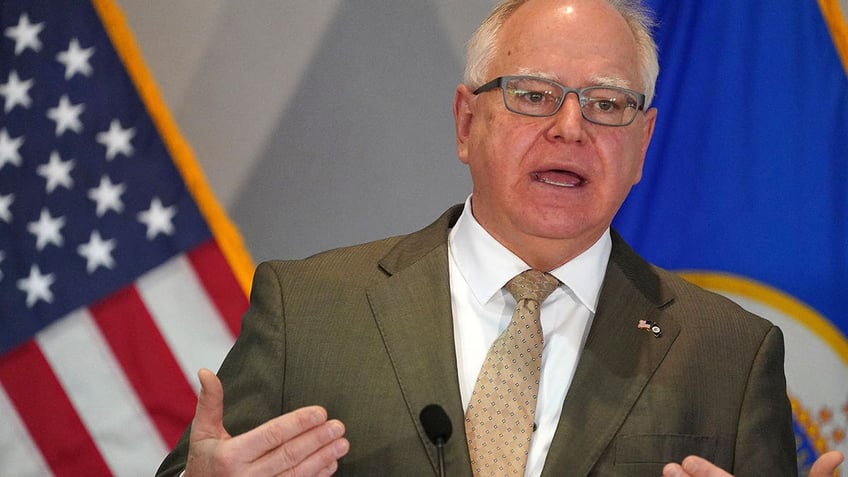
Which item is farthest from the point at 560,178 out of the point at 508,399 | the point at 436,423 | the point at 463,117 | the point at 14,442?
the point at 14,442

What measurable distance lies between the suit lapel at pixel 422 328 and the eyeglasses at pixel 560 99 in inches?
12.9

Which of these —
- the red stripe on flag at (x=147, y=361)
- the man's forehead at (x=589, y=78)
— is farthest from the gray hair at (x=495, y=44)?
the red stripe on flag at (x=147, y=361)

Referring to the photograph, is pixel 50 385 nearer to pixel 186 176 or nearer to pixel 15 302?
pixel 15 302

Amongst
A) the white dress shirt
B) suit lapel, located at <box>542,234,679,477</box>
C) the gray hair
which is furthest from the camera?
the gray hair

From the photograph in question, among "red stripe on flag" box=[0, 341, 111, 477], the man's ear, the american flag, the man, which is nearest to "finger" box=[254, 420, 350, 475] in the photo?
the man

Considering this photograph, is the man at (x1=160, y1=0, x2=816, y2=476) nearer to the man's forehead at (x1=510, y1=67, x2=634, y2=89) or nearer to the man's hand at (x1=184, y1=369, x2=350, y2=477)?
the man's forehead at (x1=510, y1=67, x2=634, y2=89)

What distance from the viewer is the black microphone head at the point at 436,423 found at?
171cm

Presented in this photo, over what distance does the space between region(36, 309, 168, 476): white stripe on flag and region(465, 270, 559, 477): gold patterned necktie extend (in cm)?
158

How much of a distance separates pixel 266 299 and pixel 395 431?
38cm

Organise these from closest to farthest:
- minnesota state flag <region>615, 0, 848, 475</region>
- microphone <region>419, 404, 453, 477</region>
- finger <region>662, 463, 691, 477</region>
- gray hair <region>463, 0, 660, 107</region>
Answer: finger <region>662, 463, 691, 477</region> < microphone <region>419, 404, 453, 477</region> < gray hair <region>463, 0, 660, 107</region> < minnesota state flag <region>615, 0, 848, 475</region>

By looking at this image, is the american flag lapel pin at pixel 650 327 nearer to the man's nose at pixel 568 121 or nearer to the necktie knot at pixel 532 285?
the necktie knot at pixel 532 285

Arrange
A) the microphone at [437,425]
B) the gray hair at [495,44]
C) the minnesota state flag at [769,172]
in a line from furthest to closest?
the minnesota state flag at [769,172], the gray hair at [495,44], the microphone at [437,425]

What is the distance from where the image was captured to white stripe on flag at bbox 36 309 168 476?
10.3ft

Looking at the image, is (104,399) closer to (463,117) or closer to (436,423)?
(463,117)
